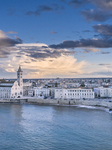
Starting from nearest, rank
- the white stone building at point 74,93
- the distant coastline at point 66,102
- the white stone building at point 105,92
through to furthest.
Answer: the distant coastline at point 66,102 → the white stone building at point 74,93 → the white stone building at point 105,92

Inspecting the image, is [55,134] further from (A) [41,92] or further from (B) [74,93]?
(A) [41,92]

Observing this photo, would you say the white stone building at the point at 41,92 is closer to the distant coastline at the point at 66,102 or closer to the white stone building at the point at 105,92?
the distant coastline at the point at 66,102

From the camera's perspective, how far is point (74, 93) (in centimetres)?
3781

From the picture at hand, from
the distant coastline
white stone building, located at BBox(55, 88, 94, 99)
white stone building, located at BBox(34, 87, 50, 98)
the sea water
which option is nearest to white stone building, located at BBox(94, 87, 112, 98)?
white stone building, located at BBox(55, 88, 94, 99)

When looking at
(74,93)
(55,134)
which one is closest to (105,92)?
(74,93)

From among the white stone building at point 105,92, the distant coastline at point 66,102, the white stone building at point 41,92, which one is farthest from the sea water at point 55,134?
the white stone building at point 41,92

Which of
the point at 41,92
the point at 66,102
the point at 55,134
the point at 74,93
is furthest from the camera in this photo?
the point at 41,92

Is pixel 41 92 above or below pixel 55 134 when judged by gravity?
above

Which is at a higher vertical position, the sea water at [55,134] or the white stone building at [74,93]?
the white stone building at [74,93]

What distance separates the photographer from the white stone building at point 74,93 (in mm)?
37281

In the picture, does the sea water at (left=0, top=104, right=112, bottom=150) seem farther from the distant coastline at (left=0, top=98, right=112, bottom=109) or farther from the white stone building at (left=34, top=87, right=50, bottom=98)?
the white stone building at (left=34, top=87, right=50, bottom=98)

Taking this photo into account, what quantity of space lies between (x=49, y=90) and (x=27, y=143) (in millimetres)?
30118

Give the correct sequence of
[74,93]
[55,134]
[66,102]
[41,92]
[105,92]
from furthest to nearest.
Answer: [41,92] < [105,92] < [74,93] < [66,102] < [55,134]

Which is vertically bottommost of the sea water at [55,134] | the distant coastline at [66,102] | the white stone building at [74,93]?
the sea water at [55,134]
